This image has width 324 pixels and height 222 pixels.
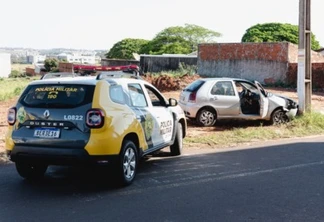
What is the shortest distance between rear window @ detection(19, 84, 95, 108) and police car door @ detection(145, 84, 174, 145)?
5.48 feet

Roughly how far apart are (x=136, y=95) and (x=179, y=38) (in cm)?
7022

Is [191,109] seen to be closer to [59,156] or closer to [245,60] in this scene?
[59,156]

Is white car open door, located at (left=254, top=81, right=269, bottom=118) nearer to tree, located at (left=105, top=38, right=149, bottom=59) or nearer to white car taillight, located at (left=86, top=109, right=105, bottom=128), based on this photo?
white car taillight, located at (left=86, top=109, right=105, bottom=128)

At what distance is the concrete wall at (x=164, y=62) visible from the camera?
41.4 metres

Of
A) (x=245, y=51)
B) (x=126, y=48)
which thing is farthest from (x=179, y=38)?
(x=245, y=51)

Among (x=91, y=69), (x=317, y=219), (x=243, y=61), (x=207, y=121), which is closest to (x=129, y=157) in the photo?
(x=317, y=219)

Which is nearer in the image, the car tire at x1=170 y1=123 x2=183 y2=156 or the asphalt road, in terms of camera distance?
the asphalt road

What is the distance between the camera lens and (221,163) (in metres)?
8.86

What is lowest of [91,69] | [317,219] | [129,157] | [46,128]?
[317,219]

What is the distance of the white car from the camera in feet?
44.9

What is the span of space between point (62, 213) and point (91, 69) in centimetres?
1932

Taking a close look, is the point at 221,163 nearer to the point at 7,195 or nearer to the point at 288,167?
the point at 288,167

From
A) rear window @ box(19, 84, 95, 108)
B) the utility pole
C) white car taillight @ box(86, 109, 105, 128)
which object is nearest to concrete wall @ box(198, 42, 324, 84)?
the utility pole

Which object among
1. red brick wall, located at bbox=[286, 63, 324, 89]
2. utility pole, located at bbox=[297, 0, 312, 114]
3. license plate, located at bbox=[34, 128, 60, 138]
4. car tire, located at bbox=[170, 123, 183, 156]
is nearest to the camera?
license plate, located at bbox=[34, 128, 60, 138]
